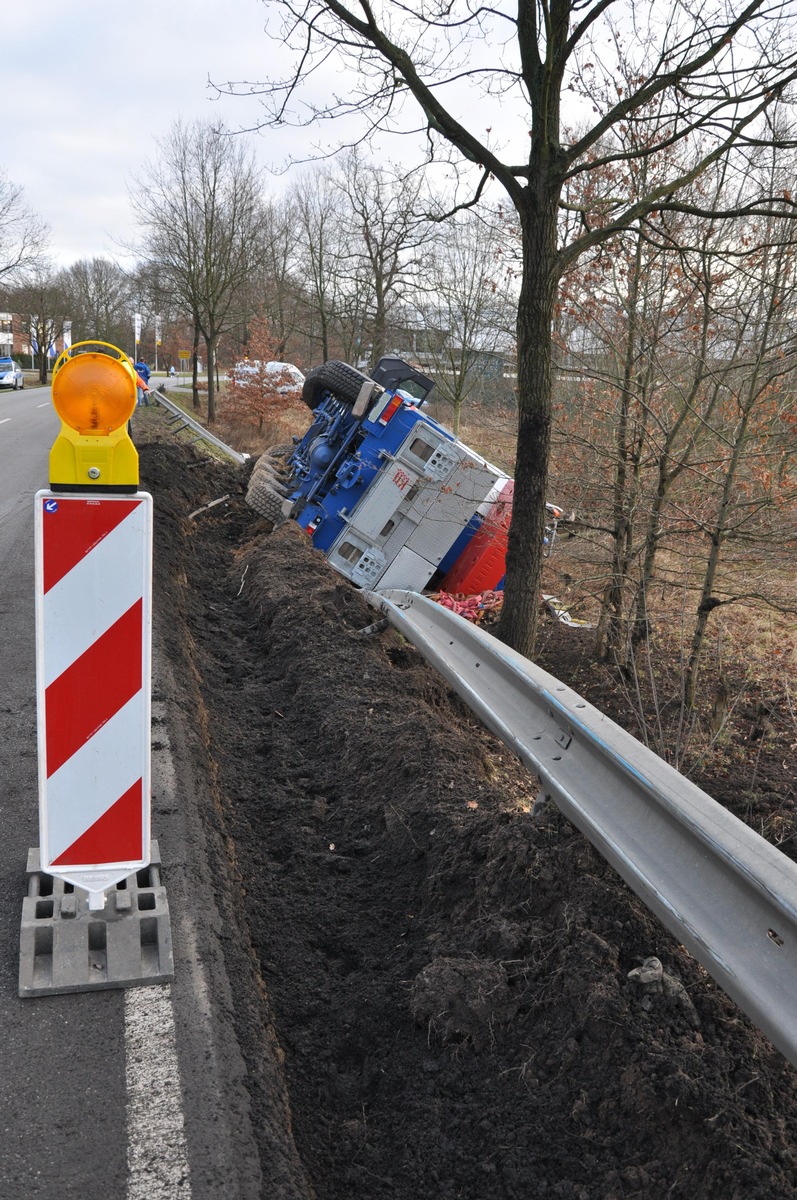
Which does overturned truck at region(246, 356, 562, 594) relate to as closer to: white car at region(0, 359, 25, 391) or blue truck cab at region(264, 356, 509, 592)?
blue truck cab at region(264, 356, 509, 592)

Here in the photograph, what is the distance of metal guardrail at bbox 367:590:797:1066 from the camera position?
2.12 m

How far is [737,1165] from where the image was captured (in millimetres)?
2021

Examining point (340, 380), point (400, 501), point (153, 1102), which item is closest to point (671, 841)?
point (153, 1102)

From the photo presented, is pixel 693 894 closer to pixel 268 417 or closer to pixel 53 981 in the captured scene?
pixel 53 981

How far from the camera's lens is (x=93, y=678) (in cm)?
276

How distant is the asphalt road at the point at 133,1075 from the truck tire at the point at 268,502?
26.1ft

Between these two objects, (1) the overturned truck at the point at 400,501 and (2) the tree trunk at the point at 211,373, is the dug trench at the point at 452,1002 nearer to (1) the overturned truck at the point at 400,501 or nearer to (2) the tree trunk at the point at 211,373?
(1) the overturned truck at the point at 400,501

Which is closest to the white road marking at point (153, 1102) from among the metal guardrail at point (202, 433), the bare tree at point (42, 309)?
the metal guardrail at point (202, 433)

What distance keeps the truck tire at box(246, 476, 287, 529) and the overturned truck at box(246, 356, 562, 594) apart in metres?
0.15

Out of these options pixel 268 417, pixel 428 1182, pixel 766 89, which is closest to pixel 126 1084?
pixel 428 1182

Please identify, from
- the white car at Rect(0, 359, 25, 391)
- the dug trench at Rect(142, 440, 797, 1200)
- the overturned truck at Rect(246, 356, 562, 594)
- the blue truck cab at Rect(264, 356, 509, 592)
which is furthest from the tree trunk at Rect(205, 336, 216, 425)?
the dug trench at Rect(142, 440, 797, 1200)

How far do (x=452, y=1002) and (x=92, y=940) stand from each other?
117cm

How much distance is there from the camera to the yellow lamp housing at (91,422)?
2.59 metres

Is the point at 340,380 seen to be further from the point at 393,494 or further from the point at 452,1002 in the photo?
the point at 452,1002
